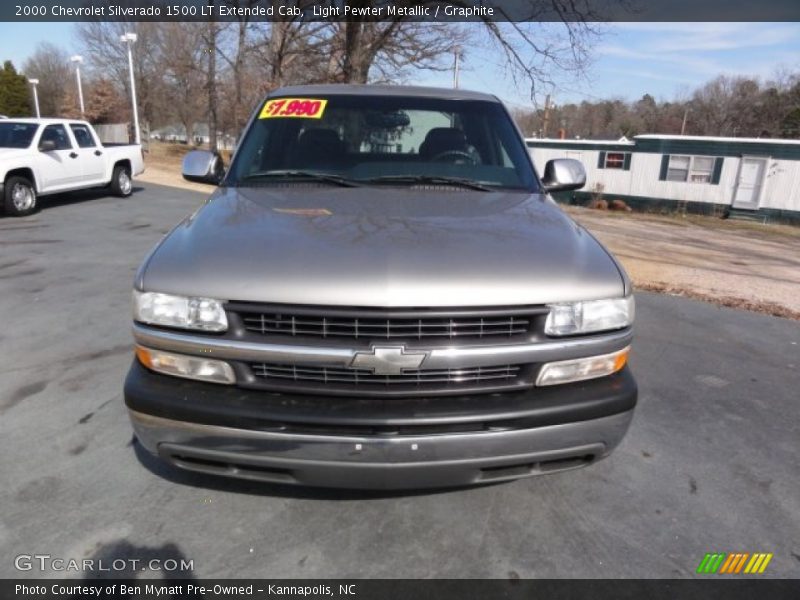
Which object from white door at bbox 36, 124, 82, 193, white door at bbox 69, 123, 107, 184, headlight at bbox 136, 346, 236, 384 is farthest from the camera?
white door at bbox 69, 123, 107, 184

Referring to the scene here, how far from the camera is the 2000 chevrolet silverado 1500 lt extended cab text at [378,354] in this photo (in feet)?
6.77

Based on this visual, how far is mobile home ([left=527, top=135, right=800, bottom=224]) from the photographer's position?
82.8ft

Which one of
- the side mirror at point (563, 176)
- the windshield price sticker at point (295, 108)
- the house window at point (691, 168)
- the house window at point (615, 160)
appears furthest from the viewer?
the house window at point (615, 160)

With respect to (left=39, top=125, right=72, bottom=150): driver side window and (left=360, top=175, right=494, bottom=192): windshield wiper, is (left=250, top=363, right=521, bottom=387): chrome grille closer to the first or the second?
(left=360, top=175, right=494, bottom=192): windshield wiper

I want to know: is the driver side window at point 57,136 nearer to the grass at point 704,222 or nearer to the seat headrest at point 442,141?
the seat headrest at point 442,141

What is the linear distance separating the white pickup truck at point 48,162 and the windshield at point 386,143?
9.42 m

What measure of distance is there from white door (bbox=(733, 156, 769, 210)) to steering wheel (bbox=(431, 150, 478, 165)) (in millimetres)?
27211

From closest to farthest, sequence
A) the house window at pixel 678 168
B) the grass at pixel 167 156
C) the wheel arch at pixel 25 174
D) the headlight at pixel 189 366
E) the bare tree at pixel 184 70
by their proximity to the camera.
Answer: the headlight at pixel 189 366 < the wheel arch at pixel 25 174 < the house window at pixel 678 168 < the grass at pixel 167 156 < the bare tree at pixel 184 70

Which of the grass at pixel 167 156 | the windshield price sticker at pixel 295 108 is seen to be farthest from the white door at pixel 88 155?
the windshield price sticker at pixel 295 108

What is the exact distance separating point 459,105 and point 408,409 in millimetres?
2437

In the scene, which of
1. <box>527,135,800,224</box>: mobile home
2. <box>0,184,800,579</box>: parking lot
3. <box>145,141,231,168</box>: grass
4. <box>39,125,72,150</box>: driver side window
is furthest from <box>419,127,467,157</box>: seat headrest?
<box>527,135,800,224</box>: mobile home

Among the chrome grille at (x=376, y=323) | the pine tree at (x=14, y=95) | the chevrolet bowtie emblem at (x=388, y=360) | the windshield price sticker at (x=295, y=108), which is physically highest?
the pine tree at (x=14, y=95)
